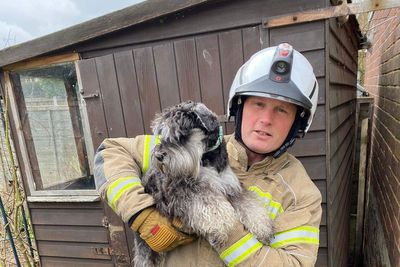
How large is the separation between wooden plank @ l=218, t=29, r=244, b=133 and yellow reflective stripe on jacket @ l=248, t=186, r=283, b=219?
147 cm

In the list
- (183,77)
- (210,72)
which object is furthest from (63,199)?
(210,72)

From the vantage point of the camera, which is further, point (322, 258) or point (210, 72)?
point (322, 258)

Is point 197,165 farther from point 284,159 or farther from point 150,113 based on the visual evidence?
point 150,113

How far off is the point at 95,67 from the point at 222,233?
255 cm

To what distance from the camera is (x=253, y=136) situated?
1.73 m

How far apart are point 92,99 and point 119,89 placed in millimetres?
380

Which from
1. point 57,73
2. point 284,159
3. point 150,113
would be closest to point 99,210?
point 150,113

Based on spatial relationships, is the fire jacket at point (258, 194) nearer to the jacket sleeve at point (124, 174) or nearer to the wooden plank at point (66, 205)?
the jacket sleeve at point (124, 174)

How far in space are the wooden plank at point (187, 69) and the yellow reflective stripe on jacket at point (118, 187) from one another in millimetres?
1620

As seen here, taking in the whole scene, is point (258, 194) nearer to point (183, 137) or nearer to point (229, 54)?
point (183, 137)

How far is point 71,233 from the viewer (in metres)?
4.16

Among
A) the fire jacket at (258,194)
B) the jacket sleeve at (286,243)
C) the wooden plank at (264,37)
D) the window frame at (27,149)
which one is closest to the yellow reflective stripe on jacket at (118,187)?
the fire jacket at (258,194)

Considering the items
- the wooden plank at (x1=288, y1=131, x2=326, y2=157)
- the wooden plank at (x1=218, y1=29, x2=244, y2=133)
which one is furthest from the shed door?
the wooden plank at (x1=288, y1=131, x2=326, y2=157)

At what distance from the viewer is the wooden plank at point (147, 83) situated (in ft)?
10.3
